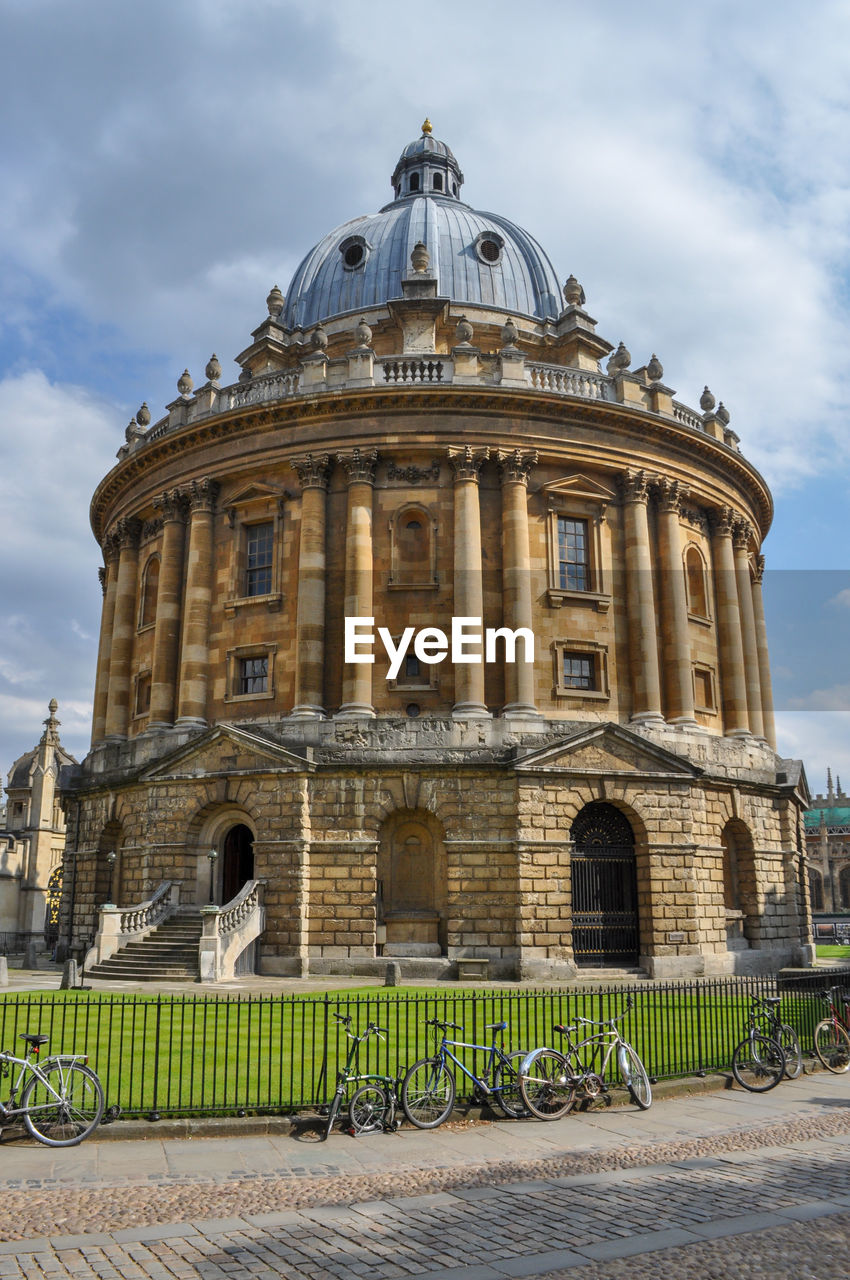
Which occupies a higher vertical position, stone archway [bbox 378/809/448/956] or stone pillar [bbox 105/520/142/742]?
stone pillar [bbox 105/520/142/742]

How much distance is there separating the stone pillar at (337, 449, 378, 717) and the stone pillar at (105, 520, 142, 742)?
10.3m

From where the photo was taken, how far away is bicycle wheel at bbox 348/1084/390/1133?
10914 millimetres

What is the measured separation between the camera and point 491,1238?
7.71 metres

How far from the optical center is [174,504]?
114ft

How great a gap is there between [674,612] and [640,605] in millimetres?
1435

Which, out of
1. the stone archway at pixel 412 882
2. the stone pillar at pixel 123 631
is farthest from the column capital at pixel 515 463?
the stone pillar at pixel 123 631

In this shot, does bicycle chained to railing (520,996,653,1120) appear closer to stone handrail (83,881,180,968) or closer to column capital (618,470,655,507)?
stone handrail (83,881,180,968)

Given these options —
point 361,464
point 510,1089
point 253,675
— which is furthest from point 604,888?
point 510,1089

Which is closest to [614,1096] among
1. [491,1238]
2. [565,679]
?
[491,1238]

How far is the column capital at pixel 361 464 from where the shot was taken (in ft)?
103

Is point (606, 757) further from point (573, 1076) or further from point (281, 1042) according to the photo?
point (281, 1042)

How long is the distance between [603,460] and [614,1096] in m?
23.6

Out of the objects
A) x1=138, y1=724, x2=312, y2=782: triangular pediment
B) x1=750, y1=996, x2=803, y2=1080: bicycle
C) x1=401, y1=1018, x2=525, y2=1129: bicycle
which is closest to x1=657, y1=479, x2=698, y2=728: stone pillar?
x1=138, y1=724, x2=312, y2=782: triangular pediment

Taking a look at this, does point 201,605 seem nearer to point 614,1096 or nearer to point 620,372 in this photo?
point 620,372
